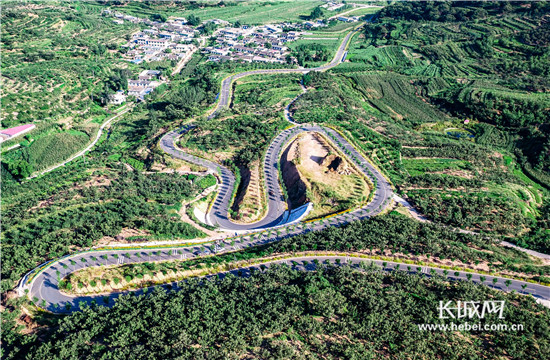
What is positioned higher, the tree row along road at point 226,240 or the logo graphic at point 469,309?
the tree row along road at point 226,240

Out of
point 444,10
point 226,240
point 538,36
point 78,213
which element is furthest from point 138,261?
point 444,10

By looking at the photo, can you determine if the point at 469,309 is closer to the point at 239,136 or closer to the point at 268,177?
the point at 268,177

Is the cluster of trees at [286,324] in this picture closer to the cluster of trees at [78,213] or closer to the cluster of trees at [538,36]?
the cluster of trees at [78,213]

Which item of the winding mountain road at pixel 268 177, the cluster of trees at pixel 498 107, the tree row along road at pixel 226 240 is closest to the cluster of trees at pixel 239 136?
the winding mountain road at pixel 268 177

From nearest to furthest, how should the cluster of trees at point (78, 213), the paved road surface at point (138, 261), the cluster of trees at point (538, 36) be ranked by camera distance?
the paved road surface at point (138, 261) < the cluster of trees at point (78, 213) < the cluster of trees at point (538, 36)

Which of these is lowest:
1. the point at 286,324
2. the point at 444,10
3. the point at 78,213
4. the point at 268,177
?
the point at 286,324

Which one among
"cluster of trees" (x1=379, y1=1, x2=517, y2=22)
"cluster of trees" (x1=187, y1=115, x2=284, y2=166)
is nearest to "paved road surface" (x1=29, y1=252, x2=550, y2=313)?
"cluster of trees" (x1=187, y1=115, x2=284, y2=166)
